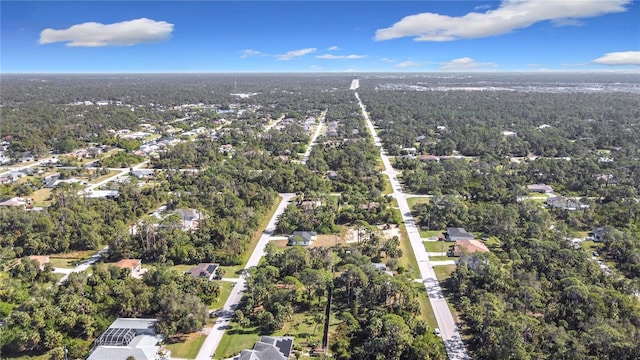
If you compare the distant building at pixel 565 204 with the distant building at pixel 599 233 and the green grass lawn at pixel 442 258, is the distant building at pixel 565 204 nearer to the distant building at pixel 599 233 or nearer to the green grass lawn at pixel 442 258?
the distant building at pixel 599 233

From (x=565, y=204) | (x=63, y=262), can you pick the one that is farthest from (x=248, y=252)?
(x=565, y=204)

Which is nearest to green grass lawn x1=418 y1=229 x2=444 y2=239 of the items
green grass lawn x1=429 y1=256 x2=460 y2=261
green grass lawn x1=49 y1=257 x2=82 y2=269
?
green grass lawn x1=429 y1=256 x2=460 y2=261

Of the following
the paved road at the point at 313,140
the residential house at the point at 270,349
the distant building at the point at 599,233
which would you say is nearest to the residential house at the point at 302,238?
the residential house at the point at 270,349

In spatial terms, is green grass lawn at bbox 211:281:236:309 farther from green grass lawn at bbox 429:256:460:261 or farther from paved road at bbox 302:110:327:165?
paved road at bbox 302:110:327:165

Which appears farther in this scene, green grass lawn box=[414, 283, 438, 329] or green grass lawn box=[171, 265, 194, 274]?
green grass lawn box=[171, 265, 194, 274]

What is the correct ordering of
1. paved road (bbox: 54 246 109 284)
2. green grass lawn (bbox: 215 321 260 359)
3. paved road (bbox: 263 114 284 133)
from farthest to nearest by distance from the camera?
1. paved road (bbox: 263 114 284 133)
2. paved road (bbox: 54 246 109 284)
3. green grass lawn (bbox: 215 321 260 359)

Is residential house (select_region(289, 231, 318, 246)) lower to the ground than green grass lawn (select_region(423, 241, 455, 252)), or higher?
higher

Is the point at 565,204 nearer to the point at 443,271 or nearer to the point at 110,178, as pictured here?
the point at 443,271
